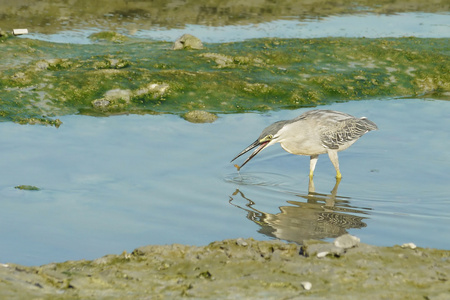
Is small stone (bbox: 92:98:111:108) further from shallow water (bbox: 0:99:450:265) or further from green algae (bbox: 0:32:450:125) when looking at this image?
shallow water (bbox: 0:99:450:265)

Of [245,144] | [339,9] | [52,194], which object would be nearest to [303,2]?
[339,9]

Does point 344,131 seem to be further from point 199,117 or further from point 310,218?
point 199,117

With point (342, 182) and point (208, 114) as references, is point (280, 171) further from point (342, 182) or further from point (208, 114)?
point (208, 114)

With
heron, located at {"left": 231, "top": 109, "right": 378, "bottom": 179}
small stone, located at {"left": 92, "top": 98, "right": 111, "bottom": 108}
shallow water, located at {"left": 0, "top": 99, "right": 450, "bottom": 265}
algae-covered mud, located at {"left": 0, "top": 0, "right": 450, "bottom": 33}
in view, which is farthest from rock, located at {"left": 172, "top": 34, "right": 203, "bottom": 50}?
heron, located at {"left": 231, "top": 109, "right": 378, "bottom": 179}

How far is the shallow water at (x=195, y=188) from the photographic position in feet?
26.8

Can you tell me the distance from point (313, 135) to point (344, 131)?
1.94 feet

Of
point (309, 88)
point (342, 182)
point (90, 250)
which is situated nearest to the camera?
point (90, 250)

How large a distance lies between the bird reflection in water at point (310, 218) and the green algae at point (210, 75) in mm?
5066

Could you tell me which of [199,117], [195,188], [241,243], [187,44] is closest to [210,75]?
[199,117]

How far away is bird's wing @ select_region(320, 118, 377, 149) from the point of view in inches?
417

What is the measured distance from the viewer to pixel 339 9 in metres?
25.6

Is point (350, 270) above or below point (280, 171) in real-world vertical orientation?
above

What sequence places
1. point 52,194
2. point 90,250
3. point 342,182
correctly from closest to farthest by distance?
point 90,250, point 52,194, point 342,182

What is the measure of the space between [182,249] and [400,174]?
5104 millimetres
